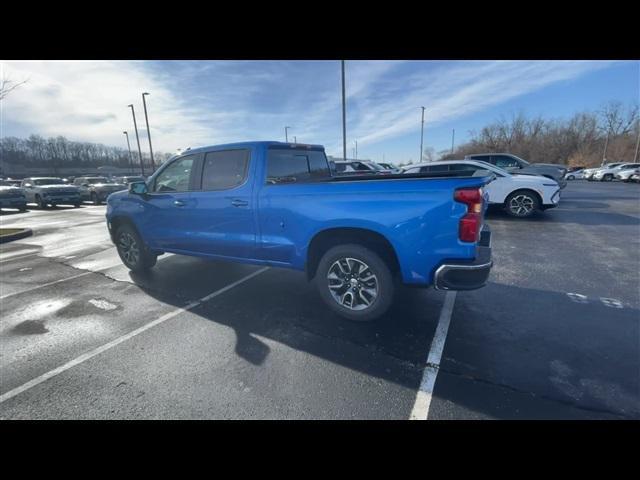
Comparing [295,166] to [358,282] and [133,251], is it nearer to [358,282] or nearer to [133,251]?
[358,282]

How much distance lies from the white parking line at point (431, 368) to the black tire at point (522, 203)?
6977mm

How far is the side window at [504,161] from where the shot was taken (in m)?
11.6

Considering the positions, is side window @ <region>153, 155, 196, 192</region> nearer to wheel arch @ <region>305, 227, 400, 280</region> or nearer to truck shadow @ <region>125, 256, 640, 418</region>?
truck shadow @ <region>125, 256, 640, 418</region>

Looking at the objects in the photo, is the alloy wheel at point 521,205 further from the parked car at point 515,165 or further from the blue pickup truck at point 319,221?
the blue pickup truck at point 319,221

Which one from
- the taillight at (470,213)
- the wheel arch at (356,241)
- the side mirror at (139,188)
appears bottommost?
the wheel arch at (356,241)

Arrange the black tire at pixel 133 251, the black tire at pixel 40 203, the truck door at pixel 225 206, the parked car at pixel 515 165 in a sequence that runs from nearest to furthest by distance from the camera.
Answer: the truck door at pixel 225 206 → the black tire at pixel 133 251 → the parked car at pixel 515 165 → the black tire at pixel 40 203

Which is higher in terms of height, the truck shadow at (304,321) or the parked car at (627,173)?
the parked car at (627,173)

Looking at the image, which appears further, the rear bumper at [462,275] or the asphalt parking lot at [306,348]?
the rear bumper at [462,275]

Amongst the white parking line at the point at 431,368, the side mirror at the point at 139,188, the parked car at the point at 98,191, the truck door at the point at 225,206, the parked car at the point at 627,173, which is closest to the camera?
the white parking line at the point at 431,368

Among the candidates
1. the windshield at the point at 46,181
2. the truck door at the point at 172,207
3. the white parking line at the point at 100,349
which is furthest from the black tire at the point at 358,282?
the windshield at the point at 46,181

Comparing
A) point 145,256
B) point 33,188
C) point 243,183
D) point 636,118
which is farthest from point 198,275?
point 636,118

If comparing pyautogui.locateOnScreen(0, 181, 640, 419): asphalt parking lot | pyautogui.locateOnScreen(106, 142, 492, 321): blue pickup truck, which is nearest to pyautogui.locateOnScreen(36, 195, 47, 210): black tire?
pyautogui.locateOnScreen(0, 181, 640, 419): asphalt parking lot

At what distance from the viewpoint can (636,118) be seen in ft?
171

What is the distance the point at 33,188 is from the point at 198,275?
21.0 m
